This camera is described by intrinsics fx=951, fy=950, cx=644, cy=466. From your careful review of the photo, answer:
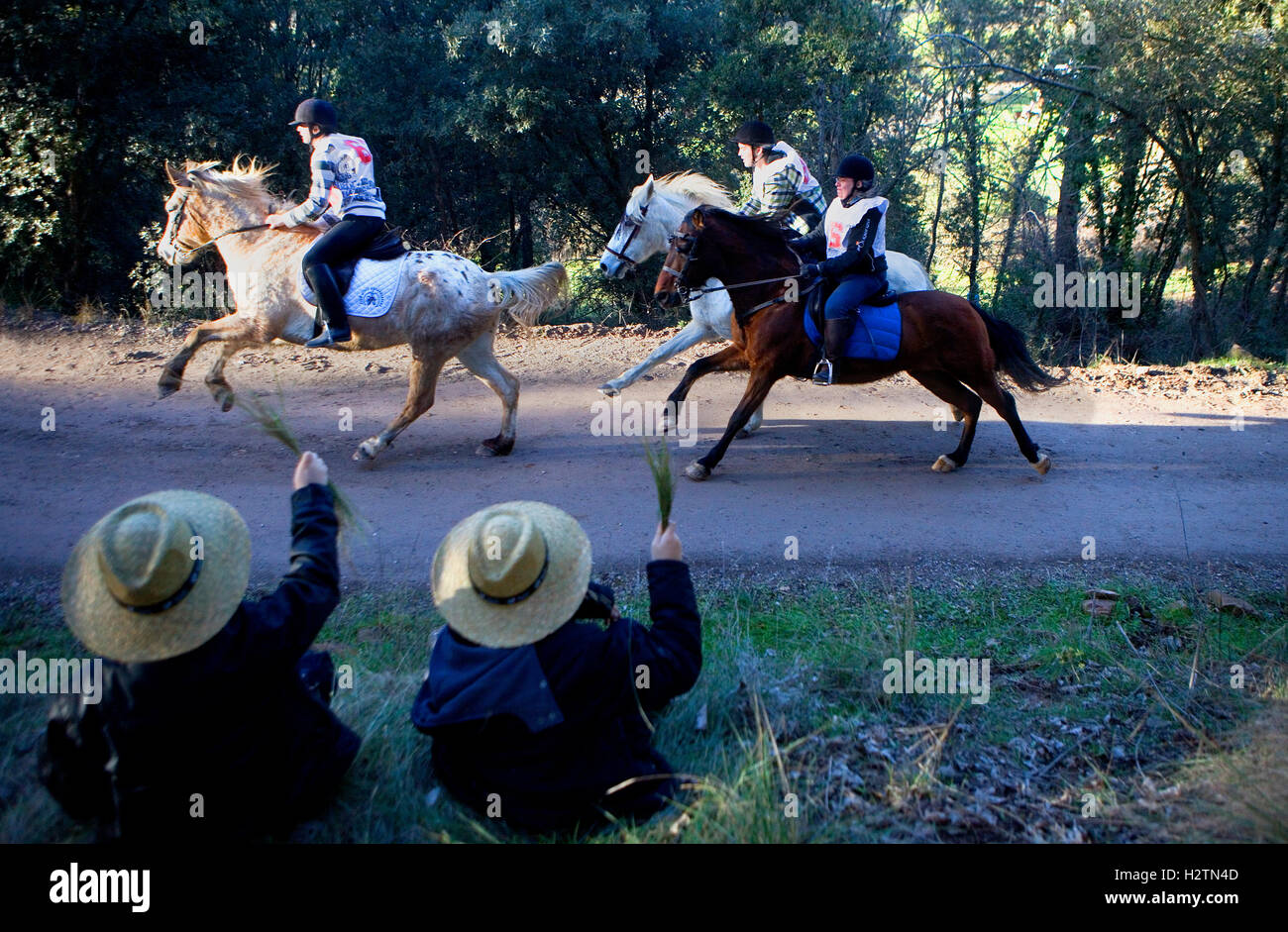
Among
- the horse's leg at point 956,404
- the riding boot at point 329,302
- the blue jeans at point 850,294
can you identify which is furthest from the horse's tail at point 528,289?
the horse's leg at point 956,404

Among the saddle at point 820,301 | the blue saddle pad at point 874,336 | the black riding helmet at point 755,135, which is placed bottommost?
the blue saddle pad at point 874,336

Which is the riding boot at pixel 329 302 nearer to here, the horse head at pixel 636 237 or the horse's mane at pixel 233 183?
the horse's mane at pixel 233 183

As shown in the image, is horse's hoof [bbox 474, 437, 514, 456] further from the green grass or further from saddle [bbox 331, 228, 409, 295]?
the green grass

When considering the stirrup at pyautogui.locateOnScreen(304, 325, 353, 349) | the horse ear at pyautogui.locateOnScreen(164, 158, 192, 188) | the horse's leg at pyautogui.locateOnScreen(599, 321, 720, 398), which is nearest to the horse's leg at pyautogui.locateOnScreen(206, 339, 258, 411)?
the stirrup at pyautogui.locateOnScreen(304, 325, 353, 349)

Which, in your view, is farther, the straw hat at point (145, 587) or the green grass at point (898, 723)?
the green grass at point (898, 723)

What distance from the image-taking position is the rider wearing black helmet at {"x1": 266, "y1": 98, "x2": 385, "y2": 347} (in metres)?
7.76

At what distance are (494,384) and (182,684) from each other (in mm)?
5984

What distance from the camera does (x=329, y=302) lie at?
7809 millimetres


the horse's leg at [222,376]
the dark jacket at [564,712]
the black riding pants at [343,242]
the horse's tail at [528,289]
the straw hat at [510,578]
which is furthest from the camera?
the horse's tail at [528,289]

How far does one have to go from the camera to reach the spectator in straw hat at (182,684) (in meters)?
2.71

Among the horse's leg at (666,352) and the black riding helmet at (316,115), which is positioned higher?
the black riding helmet at (316,115)

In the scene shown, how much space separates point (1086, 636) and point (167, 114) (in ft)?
44.8

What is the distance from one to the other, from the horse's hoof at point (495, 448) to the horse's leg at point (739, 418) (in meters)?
1.64

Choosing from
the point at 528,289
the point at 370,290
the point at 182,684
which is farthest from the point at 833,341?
the point at 182,684
